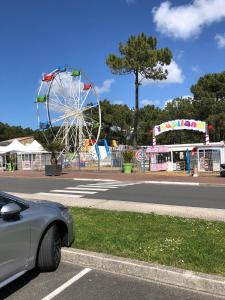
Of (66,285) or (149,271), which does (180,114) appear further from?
(66,285)

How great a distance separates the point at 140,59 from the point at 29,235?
4336 centimetres

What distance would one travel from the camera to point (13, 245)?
471 cm

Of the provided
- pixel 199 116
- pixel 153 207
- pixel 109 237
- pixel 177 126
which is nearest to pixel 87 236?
pixel 109 237

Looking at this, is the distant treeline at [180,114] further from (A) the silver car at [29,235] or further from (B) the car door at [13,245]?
(B) the car door at [13,245]

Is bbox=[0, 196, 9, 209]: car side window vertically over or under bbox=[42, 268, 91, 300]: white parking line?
over

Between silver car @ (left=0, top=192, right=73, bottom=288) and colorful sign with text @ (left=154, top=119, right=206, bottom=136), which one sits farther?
colorful sign with text @ (left=154, top=119, right=206, bottom=136)

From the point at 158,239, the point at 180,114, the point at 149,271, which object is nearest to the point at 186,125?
the point at 180,114

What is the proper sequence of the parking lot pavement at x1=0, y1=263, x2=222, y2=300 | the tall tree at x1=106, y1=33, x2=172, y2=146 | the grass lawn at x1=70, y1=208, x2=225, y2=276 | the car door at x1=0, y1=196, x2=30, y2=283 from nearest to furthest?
the car door at x1=0, y1=196, x2=30, y2=283 → the parking lot pavement at x1=0, y1=263, x2=222, y2=300 → the grass lawn at x1=70, y1=208, x2=225, y2=276 → the tall tree at x1=106, y1=33, x2=172, y2=146

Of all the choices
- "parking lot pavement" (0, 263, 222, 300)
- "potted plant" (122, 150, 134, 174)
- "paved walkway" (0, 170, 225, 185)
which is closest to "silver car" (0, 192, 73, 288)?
"parking lot pavement" (0, 263, 222, 300)

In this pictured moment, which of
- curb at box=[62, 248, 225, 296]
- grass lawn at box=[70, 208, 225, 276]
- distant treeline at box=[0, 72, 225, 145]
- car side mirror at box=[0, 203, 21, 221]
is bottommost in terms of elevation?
curb at box=[62, 248, 225, 296]

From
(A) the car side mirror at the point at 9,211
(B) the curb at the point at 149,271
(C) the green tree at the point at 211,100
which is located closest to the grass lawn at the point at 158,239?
(B) the curb at the point at 149,271

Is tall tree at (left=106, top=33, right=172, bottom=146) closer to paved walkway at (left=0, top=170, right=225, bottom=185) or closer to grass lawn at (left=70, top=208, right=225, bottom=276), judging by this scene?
paved walkway at (left=0, top=170, right=225, bottom=185)

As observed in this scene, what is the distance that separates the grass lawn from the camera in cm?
566

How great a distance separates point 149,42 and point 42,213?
146ft
